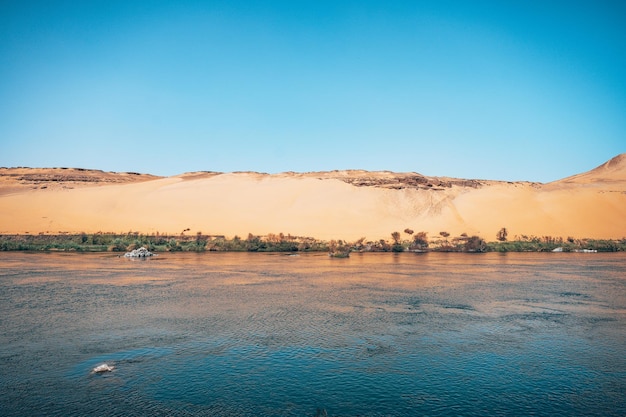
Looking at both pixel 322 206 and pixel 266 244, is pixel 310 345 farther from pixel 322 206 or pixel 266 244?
pixel 322 206

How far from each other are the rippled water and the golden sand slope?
21.0 meters

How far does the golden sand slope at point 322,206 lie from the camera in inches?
1585

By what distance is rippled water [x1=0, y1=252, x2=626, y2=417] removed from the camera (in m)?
7.80

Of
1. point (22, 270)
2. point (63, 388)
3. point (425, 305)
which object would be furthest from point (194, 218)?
point (63, 388)

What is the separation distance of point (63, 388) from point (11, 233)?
32.8 meters

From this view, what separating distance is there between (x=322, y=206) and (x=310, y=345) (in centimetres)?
3779

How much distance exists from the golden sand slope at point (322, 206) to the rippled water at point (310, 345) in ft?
→ 68.7

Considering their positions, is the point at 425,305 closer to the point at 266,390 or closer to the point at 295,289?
the point at 295,289

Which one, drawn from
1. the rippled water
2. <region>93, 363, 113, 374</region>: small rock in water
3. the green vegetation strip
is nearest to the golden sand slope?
the green vegetation strip

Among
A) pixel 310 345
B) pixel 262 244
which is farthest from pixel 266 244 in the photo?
pixel 310 345

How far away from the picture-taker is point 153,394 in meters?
8.02

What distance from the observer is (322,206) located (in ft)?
159

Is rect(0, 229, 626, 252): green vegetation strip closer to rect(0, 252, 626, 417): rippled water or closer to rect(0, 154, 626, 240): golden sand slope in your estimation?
rect(0, 154, 626, 240): golden sand slope

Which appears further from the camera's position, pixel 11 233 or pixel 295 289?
pixel 11 233
